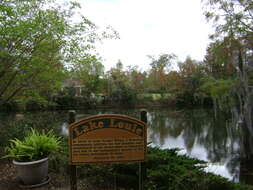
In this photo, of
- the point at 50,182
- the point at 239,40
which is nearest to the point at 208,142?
the point at 239,40

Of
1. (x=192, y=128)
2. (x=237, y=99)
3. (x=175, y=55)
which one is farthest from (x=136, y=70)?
(x=237, y=99)

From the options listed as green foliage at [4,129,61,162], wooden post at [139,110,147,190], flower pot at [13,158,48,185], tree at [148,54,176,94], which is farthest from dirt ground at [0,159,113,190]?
tree at [148,54,176,94]

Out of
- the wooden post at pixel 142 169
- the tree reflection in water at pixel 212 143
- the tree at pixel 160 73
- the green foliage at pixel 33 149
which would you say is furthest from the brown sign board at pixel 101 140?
the tree at pixel 160 73

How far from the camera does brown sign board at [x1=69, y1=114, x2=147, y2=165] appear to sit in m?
2.44

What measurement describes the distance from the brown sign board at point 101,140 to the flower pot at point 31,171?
97 centimetres

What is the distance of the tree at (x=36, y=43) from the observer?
3.87 meters

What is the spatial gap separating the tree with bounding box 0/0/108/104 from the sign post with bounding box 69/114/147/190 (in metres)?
2.51

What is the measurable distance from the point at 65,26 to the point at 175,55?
89.8ft

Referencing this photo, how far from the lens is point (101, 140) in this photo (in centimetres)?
244

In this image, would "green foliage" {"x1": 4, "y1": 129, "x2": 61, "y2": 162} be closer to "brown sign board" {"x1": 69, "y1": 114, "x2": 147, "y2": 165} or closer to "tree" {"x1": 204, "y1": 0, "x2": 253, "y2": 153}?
"brown sign board" {"x1": 69, "y1": 114, "x2": 147, "y2": 165}

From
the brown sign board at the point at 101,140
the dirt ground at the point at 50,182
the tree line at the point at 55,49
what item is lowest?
the dirt ground at the point at 50,182

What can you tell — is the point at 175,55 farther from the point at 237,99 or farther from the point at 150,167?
the point at 150,167

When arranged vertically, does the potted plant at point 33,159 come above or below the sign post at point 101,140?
below

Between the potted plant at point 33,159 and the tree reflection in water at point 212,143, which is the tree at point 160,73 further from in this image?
the potted plant at point 33,159
